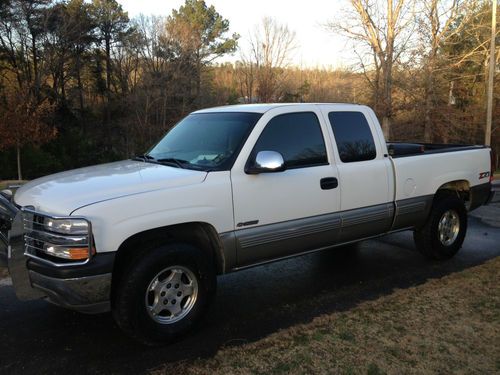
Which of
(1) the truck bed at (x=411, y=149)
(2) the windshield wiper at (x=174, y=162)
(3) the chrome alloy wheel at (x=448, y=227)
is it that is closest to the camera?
(2) the windshield wiper at (x=174, y=162)

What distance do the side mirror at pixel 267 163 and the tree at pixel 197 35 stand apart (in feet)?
140

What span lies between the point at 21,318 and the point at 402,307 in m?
3.47

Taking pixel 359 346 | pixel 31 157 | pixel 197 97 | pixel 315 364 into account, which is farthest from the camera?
pixel 197 97

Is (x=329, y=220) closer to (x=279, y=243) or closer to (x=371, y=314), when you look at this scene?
(x=279, y=243)

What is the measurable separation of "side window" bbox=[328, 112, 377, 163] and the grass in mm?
1496

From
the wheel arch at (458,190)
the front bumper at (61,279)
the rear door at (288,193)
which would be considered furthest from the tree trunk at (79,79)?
the front bumper at (61,279)

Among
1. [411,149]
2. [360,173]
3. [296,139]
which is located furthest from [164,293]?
[411,149]

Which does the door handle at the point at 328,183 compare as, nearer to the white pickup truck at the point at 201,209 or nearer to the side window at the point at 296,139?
the white pickup truck at the point at 201,209

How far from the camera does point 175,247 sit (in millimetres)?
3832

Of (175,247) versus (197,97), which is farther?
(197,97)

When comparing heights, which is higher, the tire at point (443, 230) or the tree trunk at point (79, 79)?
the tree trunk at point (79, 79)

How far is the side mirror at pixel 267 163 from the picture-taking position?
4.08m

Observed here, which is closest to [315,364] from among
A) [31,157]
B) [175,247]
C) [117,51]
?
Answer: [175,247]

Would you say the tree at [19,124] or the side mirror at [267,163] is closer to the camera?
the side mirror at [267,163]
